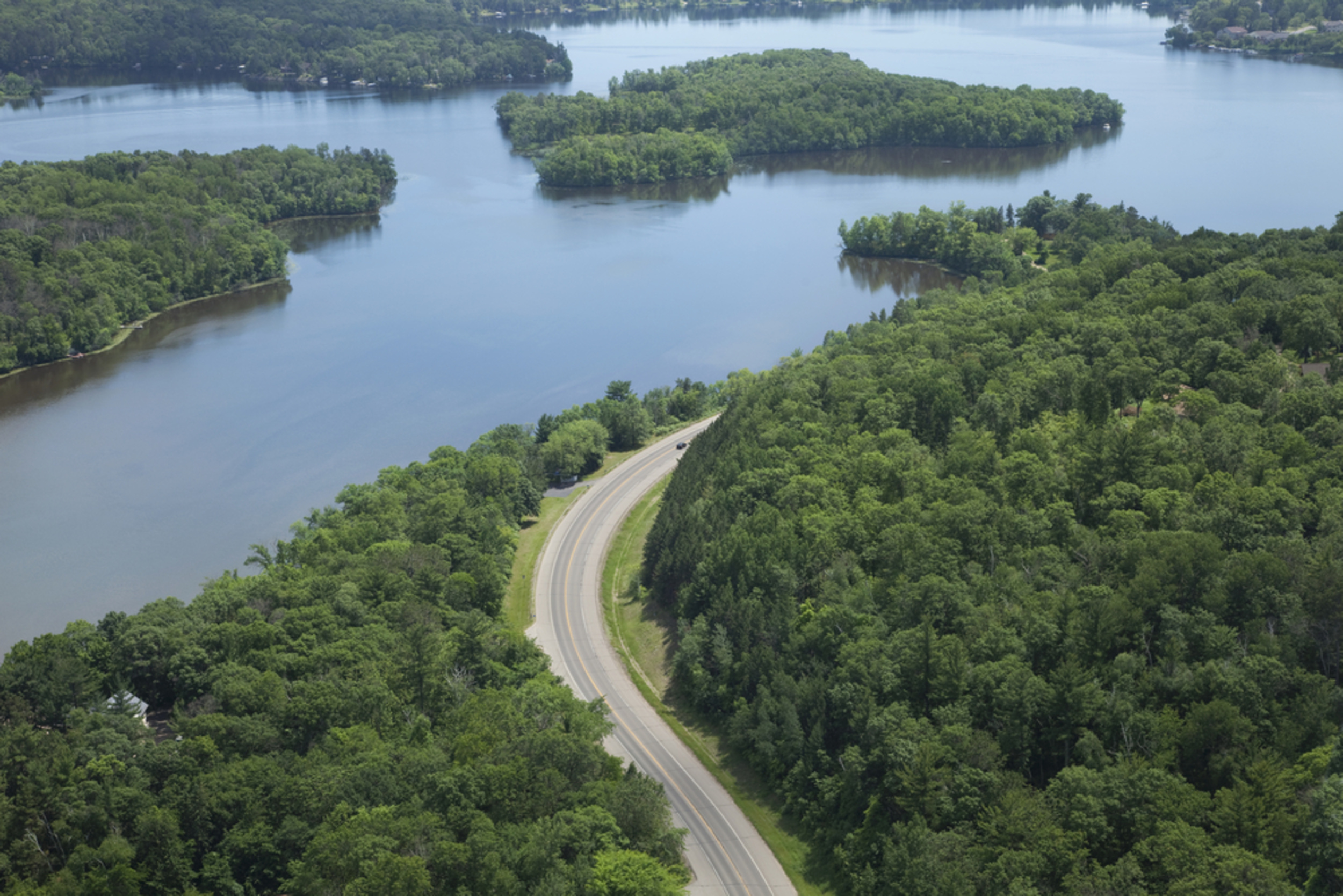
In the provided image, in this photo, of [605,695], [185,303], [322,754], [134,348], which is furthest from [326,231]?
[322,754]

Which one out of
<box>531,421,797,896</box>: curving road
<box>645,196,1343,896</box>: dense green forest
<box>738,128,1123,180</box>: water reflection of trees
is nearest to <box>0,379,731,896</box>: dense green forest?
<box>531,421,797,896</box>: curving road

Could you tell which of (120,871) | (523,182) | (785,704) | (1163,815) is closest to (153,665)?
(120,871)

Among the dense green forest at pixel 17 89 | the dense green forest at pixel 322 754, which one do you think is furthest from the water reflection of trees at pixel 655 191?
the dense green forest at pixel 17 89

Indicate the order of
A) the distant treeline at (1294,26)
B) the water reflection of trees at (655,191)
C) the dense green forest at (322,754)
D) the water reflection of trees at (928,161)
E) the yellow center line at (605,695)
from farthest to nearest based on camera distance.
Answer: the distant treeline at (1294,26) → the water reflection of trees at (928,161) → the water reflection of trees at (655,191) → the yellow center line at (605,695) → the dense green forest at (322,754)

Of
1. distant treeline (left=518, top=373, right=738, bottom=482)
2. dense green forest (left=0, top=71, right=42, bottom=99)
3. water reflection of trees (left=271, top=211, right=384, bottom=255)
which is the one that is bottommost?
distant treeline (left=518, top=373, right=738, bottom=482)

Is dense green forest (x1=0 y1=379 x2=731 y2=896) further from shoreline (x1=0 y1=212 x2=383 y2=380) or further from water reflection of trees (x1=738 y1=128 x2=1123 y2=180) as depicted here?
water reflection of trees (x1=738 y1=128 x2=1123 y2=180)

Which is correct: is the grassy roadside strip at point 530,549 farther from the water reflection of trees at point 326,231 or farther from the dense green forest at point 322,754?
the water reflection of trees at point 326,231

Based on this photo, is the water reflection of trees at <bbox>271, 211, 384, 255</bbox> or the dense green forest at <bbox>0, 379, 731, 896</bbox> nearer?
the dense green forest at <bbox>0, 379, 731, 896</bbox>
